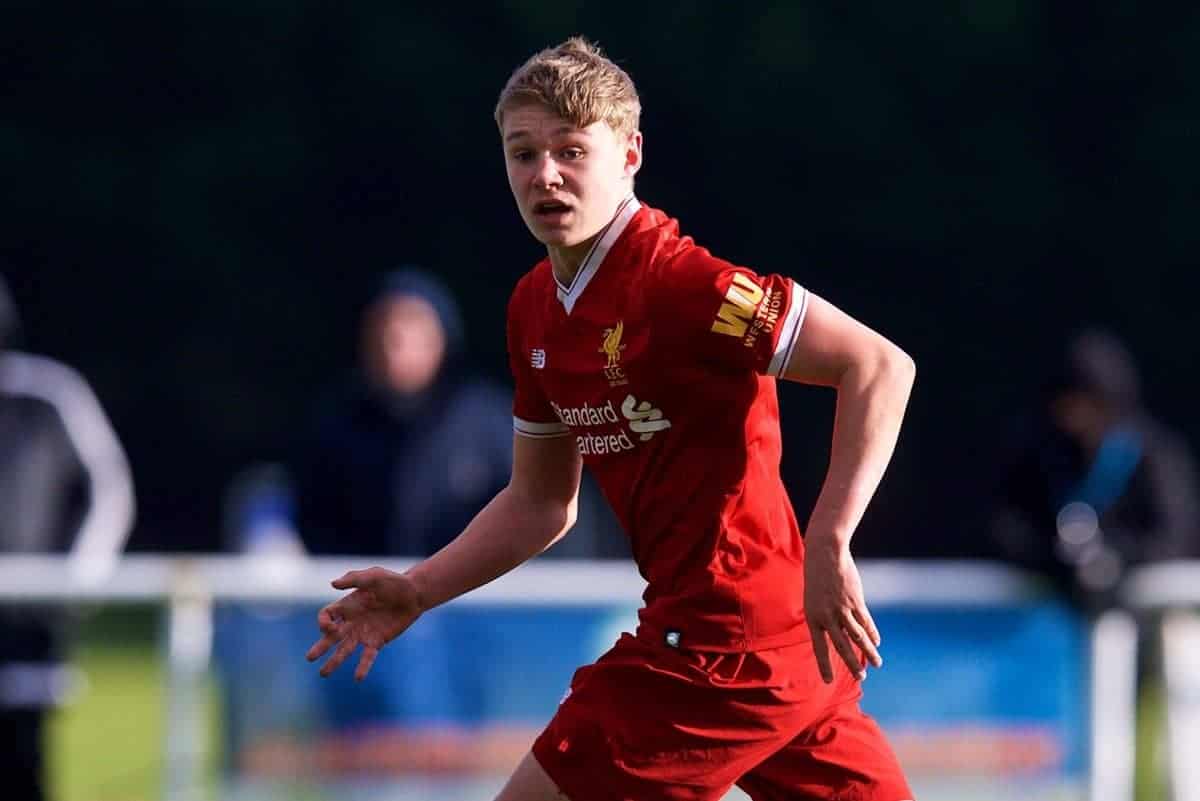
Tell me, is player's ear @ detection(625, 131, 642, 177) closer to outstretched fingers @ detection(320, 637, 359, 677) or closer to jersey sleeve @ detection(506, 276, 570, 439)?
jersey sleeve @ detection(506, 276, 570, 439)

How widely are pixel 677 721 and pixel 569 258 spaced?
3.25 ft

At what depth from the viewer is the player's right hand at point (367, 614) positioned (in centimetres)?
480

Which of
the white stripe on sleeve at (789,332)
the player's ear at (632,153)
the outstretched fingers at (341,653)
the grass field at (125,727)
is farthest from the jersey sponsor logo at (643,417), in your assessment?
the grass field at (125,727)

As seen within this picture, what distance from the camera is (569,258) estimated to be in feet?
15.3

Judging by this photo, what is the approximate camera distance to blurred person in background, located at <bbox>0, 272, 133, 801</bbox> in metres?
7.59

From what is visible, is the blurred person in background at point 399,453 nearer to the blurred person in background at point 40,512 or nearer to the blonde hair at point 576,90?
the blurred person in background at point 40,512

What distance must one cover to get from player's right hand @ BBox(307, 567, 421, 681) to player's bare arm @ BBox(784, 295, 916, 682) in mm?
976

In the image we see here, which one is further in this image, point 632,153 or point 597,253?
point 632,153

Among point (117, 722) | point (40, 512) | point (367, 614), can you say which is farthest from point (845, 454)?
point (117, 722)

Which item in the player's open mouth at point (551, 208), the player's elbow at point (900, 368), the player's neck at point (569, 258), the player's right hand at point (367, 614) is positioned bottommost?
the player's right hand at point (367, 614)

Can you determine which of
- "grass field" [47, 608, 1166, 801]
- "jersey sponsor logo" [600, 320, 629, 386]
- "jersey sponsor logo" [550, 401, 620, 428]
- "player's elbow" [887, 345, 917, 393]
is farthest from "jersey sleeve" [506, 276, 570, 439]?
"grass field" [47, 608, 1166, 801]

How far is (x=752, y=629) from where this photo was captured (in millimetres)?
4629

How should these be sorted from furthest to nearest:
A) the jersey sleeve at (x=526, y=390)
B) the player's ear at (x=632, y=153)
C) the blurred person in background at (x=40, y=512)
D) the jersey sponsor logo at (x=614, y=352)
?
the blurred person in background at (x=40, y=512) → the jersey sleeve at (x=526, y=390) → the player's ear at (x=632, y=153) → the jersey sponsor logo at (x=614, y=352)

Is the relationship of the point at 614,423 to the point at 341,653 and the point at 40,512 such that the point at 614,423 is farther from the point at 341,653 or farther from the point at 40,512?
the point at 40,512
